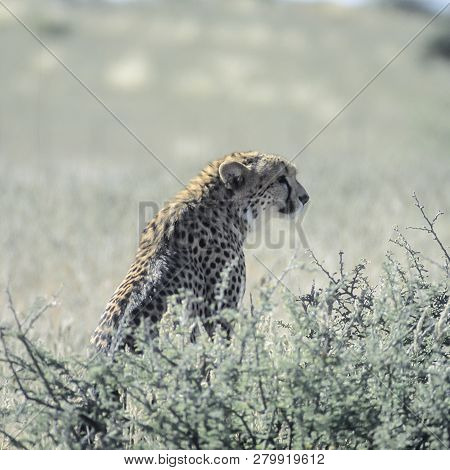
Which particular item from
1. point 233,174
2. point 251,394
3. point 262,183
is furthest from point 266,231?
point 251,394

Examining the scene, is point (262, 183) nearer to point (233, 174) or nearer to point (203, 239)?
point (233, 174)

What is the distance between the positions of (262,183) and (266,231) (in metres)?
2.92

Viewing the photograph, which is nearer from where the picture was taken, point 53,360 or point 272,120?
point 53,360

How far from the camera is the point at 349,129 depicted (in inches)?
1187

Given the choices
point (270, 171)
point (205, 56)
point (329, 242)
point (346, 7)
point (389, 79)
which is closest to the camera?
point (270, 171)

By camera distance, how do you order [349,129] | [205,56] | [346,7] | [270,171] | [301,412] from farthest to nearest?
[346,7] < [205,56] < [349,129] < [270,171] < [301,412]

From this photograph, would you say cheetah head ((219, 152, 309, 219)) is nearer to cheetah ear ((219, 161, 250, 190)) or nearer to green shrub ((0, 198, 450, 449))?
cheetah ear ((219, 161, 250, 190))

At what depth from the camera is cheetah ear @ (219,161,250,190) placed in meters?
5.74

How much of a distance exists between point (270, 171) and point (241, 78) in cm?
3302

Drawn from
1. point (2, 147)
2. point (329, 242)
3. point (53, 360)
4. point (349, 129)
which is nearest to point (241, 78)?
point (349, 129)

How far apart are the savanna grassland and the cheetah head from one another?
645mm

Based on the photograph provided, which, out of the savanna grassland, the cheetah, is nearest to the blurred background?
the savanna grassland

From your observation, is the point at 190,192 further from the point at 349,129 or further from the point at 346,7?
the point at 346,7

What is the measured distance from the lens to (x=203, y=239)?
17.7 ft
